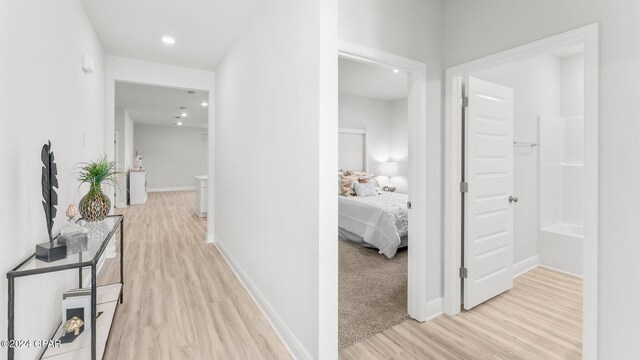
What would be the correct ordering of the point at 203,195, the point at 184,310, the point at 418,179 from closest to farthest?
the point at 418,179 < the point at 184,310 < the point at 203,195

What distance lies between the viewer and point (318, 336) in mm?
1647

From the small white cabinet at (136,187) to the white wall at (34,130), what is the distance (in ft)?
20.8

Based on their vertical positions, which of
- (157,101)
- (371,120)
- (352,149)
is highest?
(157,101)

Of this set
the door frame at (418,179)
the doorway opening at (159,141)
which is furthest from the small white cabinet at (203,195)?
the door frame at (418,179)

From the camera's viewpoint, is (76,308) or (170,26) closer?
(76,308)

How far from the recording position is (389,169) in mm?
6461

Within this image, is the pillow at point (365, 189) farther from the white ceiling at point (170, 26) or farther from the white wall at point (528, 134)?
the white ceiling at point (170, 26)

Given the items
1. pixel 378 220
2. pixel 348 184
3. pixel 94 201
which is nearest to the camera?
pixel 94 201

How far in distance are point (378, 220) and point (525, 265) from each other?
1738mm

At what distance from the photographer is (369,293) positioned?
2.80 metres

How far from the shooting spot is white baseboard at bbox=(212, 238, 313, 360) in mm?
1851

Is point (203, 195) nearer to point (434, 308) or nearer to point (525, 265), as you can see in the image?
point (434, 308)

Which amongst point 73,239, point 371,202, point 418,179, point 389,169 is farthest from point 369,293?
point 389,169

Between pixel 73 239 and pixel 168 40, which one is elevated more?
pixel 168 40
